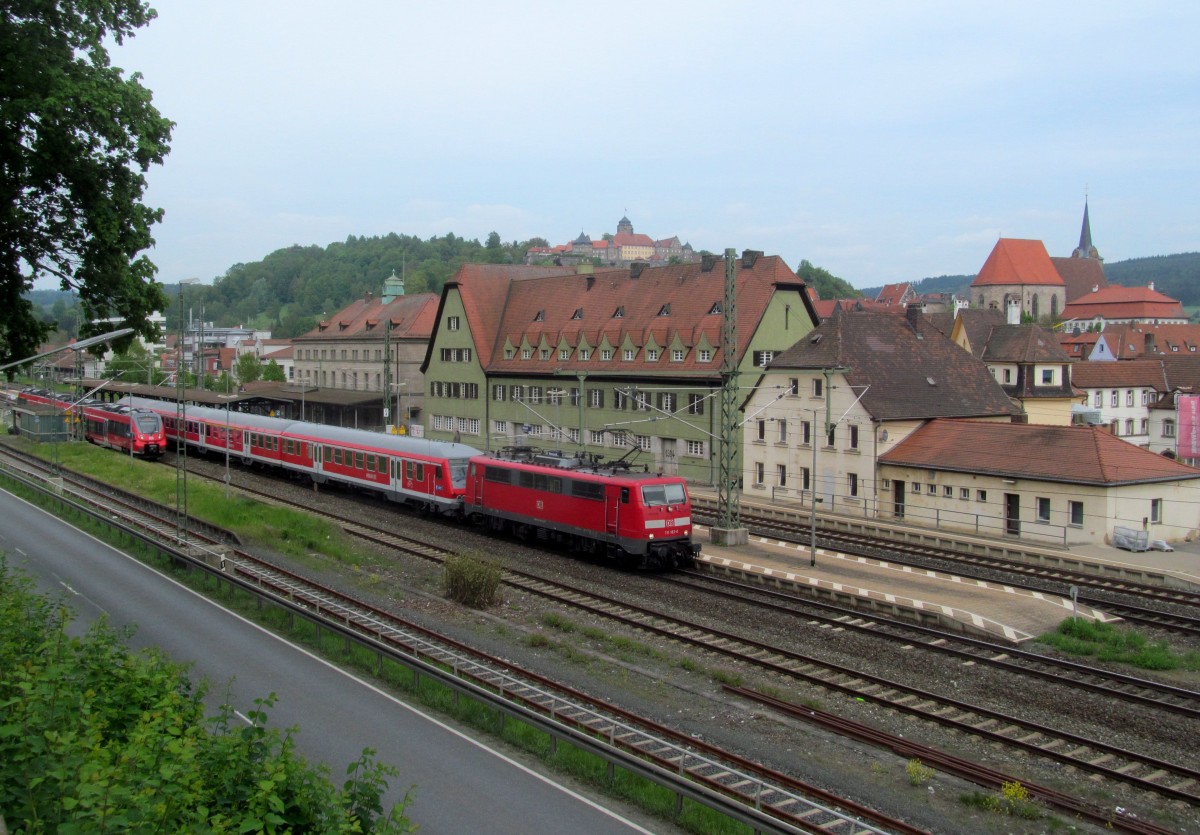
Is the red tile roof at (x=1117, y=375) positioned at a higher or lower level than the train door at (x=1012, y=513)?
higher

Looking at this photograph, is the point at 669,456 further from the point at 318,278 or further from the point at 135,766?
the point at 318,278

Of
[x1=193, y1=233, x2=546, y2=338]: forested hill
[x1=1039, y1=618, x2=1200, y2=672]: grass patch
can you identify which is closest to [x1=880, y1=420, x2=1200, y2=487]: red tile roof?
[x1=1039, y1=618, x2=1200, y2=672]: grass patch

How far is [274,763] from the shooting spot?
8852mm

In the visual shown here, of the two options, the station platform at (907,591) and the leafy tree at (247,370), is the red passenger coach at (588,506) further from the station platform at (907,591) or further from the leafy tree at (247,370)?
the leafy tree at (247,370)

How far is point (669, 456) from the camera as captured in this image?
54.2 metres

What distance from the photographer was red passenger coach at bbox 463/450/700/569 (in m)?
29.5

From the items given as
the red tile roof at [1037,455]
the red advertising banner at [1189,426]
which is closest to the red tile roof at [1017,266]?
the red advertising banner at [1189,426]

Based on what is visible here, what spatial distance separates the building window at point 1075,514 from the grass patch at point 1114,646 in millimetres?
11823

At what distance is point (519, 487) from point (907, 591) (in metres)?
13.4

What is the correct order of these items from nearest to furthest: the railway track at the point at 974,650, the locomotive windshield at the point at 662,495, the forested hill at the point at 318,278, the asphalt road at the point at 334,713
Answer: the asphalt road at the point at 334,713
the railway track at the point at 974,650
the locomotive windshield at the point at 662,495
the forested hill at the point at 318,278

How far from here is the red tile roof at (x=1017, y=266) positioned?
157 meters

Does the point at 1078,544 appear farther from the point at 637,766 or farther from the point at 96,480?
the point at 96,480

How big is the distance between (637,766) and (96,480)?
42.8 metres

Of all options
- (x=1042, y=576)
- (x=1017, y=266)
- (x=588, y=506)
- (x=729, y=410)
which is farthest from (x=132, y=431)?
(x=1017, y=266)
